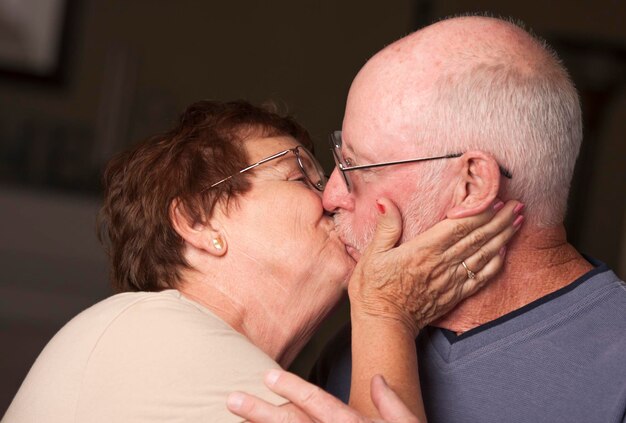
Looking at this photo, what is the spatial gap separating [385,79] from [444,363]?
0.53m

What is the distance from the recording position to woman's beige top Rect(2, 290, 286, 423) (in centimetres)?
149

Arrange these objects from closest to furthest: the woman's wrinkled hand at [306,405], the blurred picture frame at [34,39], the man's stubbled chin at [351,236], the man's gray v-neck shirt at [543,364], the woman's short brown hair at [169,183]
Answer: the woman's wrinkled hand at [306,405], the man's gray v-neck shirt at [543,364], the man's stubbled chin at [351,236], the woman's short brown hair at [169,183], the blurred picture frame at [34,39]

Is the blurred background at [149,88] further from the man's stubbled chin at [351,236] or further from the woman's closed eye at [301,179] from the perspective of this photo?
the man's stubbled chin at [351,236]

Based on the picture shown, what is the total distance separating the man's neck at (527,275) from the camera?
1656mm

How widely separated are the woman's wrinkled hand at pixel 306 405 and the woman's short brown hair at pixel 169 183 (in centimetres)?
49

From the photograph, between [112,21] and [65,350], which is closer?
[65,350]

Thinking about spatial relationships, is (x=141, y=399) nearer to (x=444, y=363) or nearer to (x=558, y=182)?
(x=444, y=363)

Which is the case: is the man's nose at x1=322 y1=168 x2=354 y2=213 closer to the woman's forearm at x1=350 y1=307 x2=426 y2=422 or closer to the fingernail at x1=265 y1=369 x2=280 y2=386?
the woman's forearm at x1=350 y1=307 x2=426 y2=422

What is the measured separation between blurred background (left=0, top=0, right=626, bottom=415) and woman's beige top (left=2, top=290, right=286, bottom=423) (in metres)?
3.01

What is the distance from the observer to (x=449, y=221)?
1598mm

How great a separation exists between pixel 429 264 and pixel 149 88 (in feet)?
13.0

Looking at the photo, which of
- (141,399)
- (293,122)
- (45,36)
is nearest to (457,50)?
(293,122)

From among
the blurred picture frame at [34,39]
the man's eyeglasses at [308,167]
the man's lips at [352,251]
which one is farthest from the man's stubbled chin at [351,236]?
the blurred picture frame at [34,39]

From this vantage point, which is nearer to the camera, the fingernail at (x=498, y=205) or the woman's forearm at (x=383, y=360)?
the woman's forearm at (x=383, y=360)
